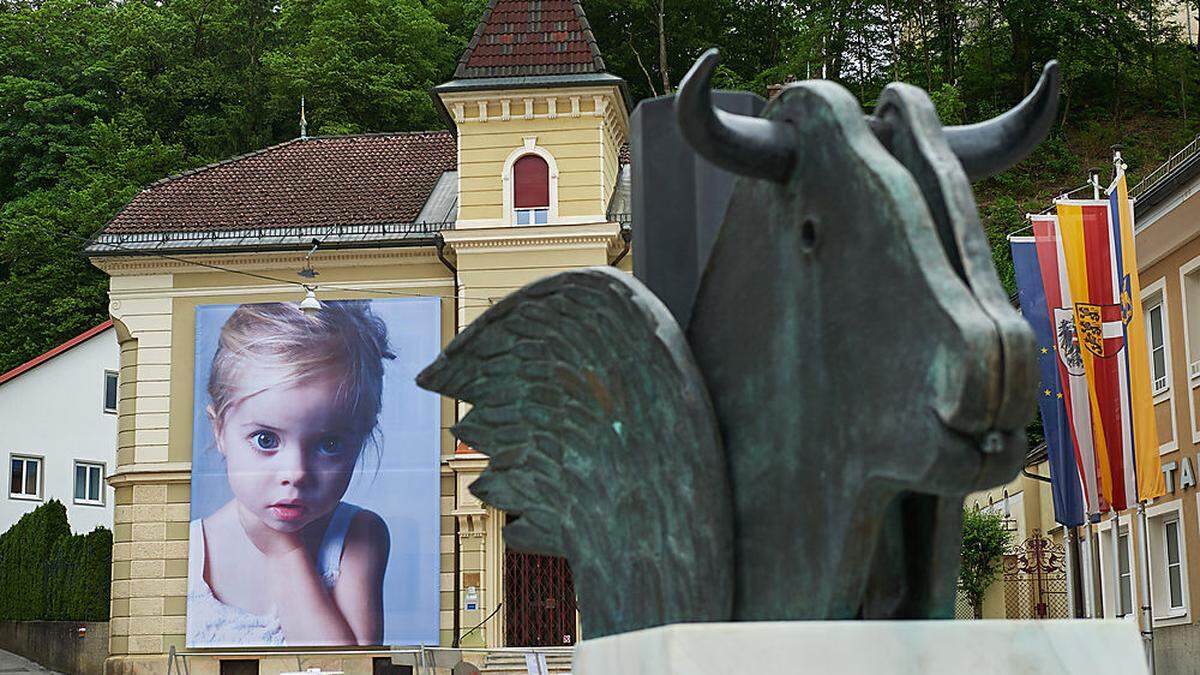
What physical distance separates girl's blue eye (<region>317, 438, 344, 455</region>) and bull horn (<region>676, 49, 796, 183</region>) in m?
26.1

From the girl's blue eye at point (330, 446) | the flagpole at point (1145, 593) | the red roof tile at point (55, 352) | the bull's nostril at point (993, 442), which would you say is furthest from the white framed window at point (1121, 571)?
the red roof tile at point (55, 352)

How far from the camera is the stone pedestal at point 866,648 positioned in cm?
475

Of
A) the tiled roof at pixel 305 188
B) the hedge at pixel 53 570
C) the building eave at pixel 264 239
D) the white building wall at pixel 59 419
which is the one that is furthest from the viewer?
the white building wall at pixel 59 419

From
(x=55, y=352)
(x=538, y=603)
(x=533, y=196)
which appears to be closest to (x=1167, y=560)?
(x=538, y=603)

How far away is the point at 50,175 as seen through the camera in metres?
50.4

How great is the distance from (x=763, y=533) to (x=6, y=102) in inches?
1984

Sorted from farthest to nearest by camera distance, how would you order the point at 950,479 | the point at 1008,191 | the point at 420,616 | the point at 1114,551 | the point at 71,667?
the point at 1008,191, the point at 71,667, the point at 420,616, the point at 1114,551, the point at 950,479

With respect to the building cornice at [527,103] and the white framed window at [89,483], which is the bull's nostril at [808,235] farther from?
the white framed window at [89,483]

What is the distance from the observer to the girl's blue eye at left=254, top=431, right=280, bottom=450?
101 ft

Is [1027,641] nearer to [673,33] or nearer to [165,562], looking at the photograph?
[165,562]

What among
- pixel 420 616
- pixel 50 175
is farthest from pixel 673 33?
pixel 420 616

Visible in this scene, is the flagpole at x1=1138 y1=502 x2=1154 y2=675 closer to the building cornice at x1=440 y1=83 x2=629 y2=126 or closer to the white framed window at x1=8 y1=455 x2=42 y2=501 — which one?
the building cornice at x1=440 y1=83 x2=629 y2=126

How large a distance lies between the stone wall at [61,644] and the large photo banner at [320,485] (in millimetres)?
3987

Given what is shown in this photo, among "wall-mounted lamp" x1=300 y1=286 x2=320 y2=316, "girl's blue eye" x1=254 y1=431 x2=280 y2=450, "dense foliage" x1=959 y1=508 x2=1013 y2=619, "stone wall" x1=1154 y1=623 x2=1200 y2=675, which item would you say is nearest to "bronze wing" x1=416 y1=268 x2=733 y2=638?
"stone wall" x1=1154 y1=623 x2=1200 y2=675
